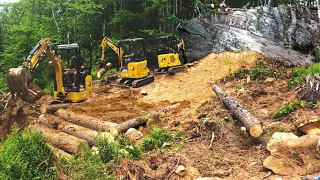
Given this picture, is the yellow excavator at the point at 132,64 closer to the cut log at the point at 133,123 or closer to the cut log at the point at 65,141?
the cut log at the point at 133,123

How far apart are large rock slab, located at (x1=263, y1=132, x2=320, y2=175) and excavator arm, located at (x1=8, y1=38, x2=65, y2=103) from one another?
23.6ft

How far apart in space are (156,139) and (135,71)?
8.80 m

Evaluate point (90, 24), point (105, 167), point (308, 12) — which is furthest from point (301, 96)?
point (90, 24)

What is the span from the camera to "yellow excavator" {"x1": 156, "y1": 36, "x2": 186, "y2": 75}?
695 inches

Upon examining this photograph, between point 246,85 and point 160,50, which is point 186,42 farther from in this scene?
point 246,85

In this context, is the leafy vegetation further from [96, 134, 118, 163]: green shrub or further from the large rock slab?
[96, 134, 118, 163]: green shrub

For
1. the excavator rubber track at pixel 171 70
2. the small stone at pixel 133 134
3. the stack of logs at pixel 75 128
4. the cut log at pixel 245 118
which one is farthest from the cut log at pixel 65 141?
the excavator rubber track at pixel 171 70

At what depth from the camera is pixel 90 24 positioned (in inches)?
945

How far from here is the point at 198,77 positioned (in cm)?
1670

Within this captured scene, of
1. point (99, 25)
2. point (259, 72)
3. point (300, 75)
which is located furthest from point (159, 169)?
point (99, 25)

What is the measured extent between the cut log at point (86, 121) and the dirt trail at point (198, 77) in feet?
12.9

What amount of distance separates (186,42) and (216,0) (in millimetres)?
3965

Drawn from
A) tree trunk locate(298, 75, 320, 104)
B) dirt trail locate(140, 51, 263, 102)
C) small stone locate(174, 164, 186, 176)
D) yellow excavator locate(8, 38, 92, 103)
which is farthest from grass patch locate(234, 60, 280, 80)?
small stone locate(174, 164, 186, 176)

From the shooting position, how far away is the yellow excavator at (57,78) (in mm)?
9898
